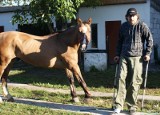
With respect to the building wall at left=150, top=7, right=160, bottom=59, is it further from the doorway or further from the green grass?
the green grass

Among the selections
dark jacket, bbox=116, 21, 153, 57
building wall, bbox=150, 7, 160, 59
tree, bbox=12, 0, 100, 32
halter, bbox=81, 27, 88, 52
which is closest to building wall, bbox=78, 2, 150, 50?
building wall, bbox=150, 7, 160, 59

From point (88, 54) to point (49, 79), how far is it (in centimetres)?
318

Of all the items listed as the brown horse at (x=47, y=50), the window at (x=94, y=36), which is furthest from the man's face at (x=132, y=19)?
the window at (x=94, y=36)

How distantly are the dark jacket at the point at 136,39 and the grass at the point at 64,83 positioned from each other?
1640 millimetres

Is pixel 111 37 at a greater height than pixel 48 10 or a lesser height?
lesser

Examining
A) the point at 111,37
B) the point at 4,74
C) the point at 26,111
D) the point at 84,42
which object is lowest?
the point at 26,111

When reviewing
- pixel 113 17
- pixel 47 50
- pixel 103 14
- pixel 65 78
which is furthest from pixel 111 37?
pixel 47 50

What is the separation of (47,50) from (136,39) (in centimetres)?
269

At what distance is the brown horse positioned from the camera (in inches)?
356

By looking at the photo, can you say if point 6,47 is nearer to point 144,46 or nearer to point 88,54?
point 144,46

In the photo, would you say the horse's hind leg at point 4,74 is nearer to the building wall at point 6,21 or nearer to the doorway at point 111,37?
the doorway at point 111,37

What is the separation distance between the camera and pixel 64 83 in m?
13.1

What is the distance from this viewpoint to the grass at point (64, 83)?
955cm

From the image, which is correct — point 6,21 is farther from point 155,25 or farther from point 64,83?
point 64,83
